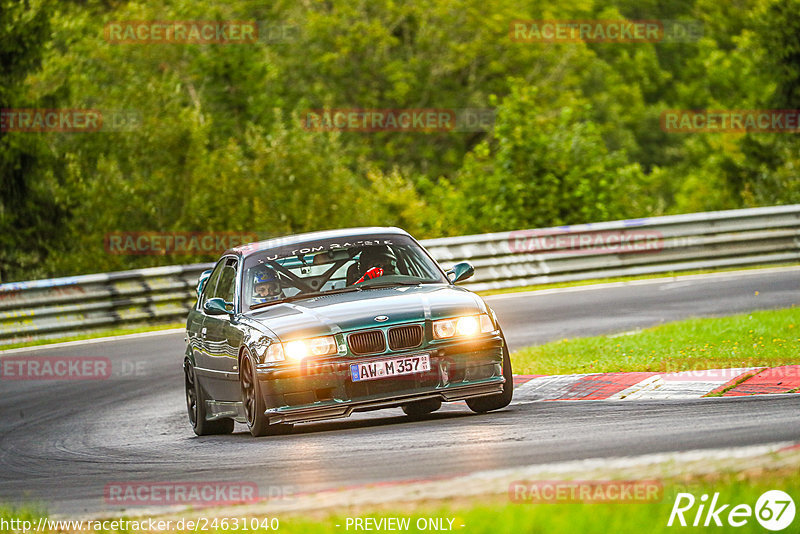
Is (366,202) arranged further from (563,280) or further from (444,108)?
(444,108)

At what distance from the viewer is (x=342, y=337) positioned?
30.9ft

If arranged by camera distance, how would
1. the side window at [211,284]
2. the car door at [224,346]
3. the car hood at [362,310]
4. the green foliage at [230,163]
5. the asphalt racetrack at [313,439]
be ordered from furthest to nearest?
Result: the green foliage at [230,163], the side window at [211,284], the car door at [224,346], the car hood at [362,310], the asphalt racetrack at [313,439]

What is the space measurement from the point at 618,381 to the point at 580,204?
17.4 m

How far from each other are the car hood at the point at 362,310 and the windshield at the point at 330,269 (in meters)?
0.31

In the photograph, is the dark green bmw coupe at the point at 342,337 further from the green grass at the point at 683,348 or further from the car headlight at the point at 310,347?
Result: the green grass at the point at 683,348

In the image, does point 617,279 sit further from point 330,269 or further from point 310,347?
point 310,347

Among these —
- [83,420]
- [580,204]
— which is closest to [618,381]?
[83,420]

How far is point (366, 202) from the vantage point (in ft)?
96.8

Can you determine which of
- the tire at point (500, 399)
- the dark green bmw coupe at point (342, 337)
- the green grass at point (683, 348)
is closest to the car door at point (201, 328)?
the dark green bmw coupe at point (342, 337)

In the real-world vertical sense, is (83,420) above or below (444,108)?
below

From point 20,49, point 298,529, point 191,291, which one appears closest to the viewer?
point 298,529

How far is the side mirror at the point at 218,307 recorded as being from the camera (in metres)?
10.8

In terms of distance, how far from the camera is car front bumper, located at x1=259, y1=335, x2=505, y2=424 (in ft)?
30.8

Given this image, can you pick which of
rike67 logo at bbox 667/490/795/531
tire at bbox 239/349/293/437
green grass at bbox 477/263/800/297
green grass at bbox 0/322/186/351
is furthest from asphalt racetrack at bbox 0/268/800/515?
green grass at bbox 477/263/800/297
